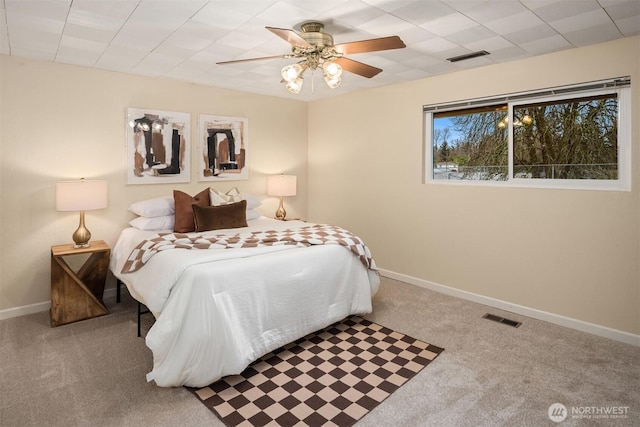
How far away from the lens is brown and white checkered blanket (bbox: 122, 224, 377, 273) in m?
2.82

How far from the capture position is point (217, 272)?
2383 mm

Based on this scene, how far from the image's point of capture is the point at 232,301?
2406mm

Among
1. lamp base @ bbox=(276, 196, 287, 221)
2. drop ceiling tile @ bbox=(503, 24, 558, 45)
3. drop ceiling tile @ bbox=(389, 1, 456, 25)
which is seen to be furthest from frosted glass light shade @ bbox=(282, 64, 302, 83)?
lamp base @ bbox=(276, 196, 287, 221)

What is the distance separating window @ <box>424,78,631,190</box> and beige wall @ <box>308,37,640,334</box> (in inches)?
4.7

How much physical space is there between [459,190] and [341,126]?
5.94 feet

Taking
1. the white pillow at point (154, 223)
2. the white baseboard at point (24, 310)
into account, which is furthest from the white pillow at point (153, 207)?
the white baseboard at point (24, 310)

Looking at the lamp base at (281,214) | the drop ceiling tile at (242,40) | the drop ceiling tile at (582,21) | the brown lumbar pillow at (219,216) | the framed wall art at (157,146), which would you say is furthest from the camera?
the lamp base at (281,214)

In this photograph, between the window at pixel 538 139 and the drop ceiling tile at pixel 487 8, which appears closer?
the drop ceiling tile at pixel 487 8

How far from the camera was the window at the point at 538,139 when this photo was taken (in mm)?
3014

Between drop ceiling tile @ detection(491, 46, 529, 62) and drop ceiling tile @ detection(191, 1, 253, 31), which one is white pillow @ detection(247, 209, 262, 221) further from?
drop ceiling tile @ detection(491, 46, 529, 62)

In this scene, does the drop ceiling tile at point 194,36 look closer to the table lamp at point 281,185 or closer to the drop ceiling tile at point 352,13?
the drop ceiling tile at point 352,13

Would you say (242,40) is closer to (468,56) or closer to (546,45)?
(468,56)

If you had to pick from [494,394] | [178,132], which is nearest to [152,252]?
[178,132]

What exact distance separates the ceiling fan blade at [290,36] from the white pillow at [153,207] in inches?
89.2
